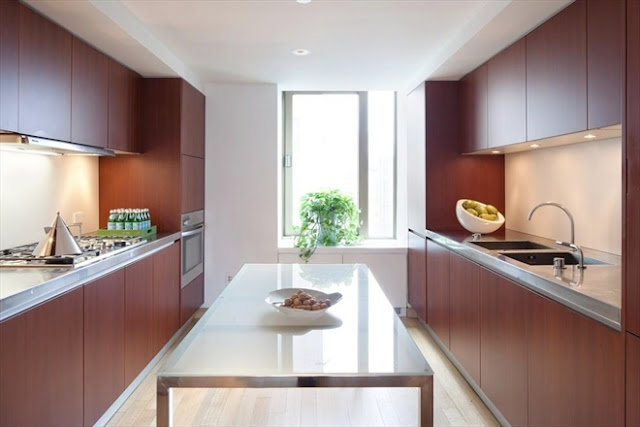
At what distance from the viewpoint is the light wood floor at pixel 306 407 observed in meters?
2.68

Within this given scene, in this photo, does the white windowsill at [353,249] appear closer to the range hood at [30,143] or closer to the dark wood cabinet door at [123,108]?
the dark wood cabinet door at [123,108]

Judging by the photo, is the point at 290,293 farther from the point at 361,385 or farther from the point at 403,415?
the point at 403,415

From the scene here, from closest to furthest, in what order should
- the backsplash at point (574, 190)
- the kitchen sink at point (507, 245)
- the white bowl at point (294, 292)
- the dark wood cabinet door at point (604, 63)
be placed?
the white bowl at point (294, 292) → the dark wood cabinet door at point (604, 63) → the backsplash at point (574, 190) → the kitchen sink at point (507, 245)

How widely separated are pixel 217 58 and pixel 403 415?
293 cm

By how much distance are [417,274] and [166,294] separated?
2166mm

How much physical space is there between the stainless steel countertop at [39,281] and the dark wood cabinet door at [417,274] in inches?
98.0

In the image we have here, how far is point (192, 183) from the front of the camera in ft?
14.5

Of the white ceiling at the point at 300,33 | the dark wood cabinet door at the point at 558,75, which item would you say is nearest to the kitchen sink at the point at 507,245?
the dark wood cabinet door at the point at 558,75

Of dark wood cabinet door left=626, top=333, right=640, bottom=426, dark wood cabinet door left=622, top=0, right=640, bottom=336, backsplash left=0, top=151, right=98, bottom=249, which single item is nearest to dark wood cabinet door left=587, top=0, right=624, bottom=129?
dark wood cabinet door left=622, top=0, right=640, bottom=336

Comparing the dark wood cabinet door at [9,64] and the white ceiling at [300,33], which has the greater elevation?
the white ceiling at [300,33]

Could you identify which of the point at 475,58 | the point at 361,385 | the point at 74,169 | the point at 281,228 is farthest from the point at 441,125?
the point at 361,385

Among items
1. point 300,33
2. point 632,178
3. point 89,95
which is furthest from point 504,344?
point 89,95

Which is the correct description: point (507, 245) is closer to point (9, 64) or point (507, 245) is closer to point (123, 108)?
point (123, 108)

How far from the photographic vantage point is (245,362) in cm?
131
